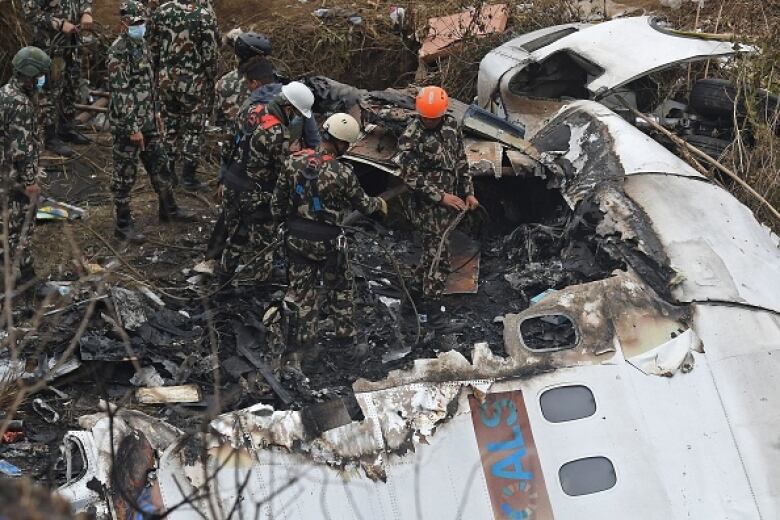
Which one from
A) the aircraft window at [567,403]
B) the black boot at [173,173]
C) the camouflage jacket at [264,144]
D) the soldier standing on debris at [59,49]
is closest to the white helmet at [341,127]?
the camouflage jacket at [264,144]

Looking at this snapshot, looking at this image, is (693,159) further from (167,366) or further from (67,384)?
(67,384)

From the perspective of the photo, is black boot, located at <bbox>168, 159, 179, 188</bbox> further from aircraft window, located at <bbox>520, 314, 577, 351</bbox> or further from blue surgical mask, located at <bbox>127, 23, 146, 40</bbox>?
aircraft window, located at <bbox>520, 314, 577, 351</bbox>

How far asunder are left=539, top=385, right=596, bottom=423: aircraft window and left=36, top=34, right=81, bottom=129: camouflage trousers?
18.5ft

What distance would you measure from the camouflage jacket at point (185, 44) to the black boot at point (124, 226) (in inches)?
40.9

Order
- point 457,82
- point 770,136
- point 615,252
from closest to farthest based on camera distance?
point 615,252 < point 770,136 < point 457,82

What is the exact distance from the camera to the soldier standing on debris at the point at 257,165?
6387 mm

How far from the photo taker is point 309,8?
35.6 feet

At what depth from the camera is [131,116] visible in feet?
24.4

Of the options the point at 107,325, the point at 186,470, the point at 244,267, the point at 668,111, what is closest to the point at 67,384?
the point at 107,325

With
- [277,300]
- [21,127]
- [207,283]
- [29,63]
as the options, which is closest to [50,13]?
[29,63]

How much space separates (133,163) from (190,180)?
110 cm

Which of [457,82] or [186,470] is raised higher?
[186,470]

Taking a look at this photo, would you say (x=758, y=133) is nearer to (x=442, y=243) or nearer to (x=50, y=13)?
(x=442, y=243)

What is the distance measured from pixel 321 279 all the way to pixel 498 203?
197cm
